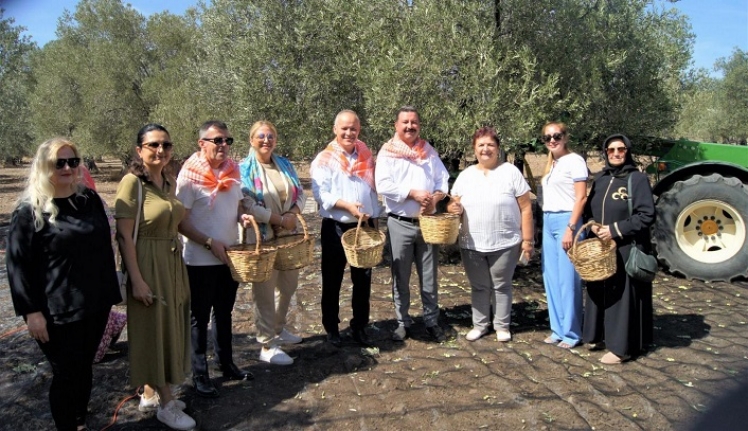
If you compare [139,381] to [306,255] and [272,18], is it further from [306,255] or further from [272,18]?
[272,18]

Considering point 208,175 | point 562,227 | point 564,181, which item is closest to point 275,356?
point 208,175

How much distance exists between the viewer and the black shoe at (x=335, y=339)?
484 cm

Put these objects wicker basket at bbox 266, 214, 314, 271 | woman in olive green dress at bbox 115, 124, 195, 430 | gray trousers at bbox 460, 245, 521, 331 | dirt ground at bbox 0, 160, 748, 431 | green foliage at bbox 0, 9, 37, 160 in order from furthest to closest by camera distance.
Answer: green foliage at bbox 0, 9, 37, 160, gray trousers at bbox 460, 245, 521, 331, wicker basket at bbox 266, 214, 314, 271, dirt ground at bbox 0, 160, 748, 431, woman in olive green dress at bbox 115, 124, 195, 430

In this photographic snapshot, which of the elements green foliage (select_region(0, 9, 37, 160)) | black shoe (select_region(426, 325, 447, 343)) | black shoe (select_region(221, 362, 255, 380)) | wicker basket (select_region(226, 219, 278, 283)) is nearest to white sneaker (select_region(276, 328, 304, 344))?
black shoe (select_region(221, 362, 255, 380))

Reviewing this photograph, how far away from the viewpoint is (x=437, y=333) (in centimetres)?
495

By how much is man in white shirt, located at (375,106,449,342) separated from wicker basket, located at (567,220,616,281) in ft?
3.70

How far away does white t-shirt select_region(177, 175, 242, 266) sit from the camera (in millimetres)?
3727

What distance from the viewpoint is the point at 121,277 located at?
10.9 feet

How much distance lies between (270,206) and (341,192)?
59 cm

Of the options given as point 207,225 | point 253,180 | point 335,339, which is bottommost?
point 335,339

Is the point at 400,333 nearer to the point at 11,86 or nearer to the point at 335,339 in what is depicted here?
the point at 335,339

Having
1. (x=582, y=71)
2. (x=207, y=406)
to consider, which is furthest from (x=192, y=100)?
(x=207, y=406)

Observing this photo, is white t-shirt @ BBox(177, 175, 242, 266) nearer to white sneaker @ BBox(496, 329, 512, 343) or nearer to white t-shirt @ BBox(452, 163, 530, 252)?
white t-shirt @ BBox(452, 163, 530, 252)

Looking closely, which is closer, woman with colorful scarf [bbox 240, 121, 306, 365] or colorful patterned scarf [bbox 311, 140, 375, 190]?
woman with colorful scarf [bbox 240, 121, 306, 365]
